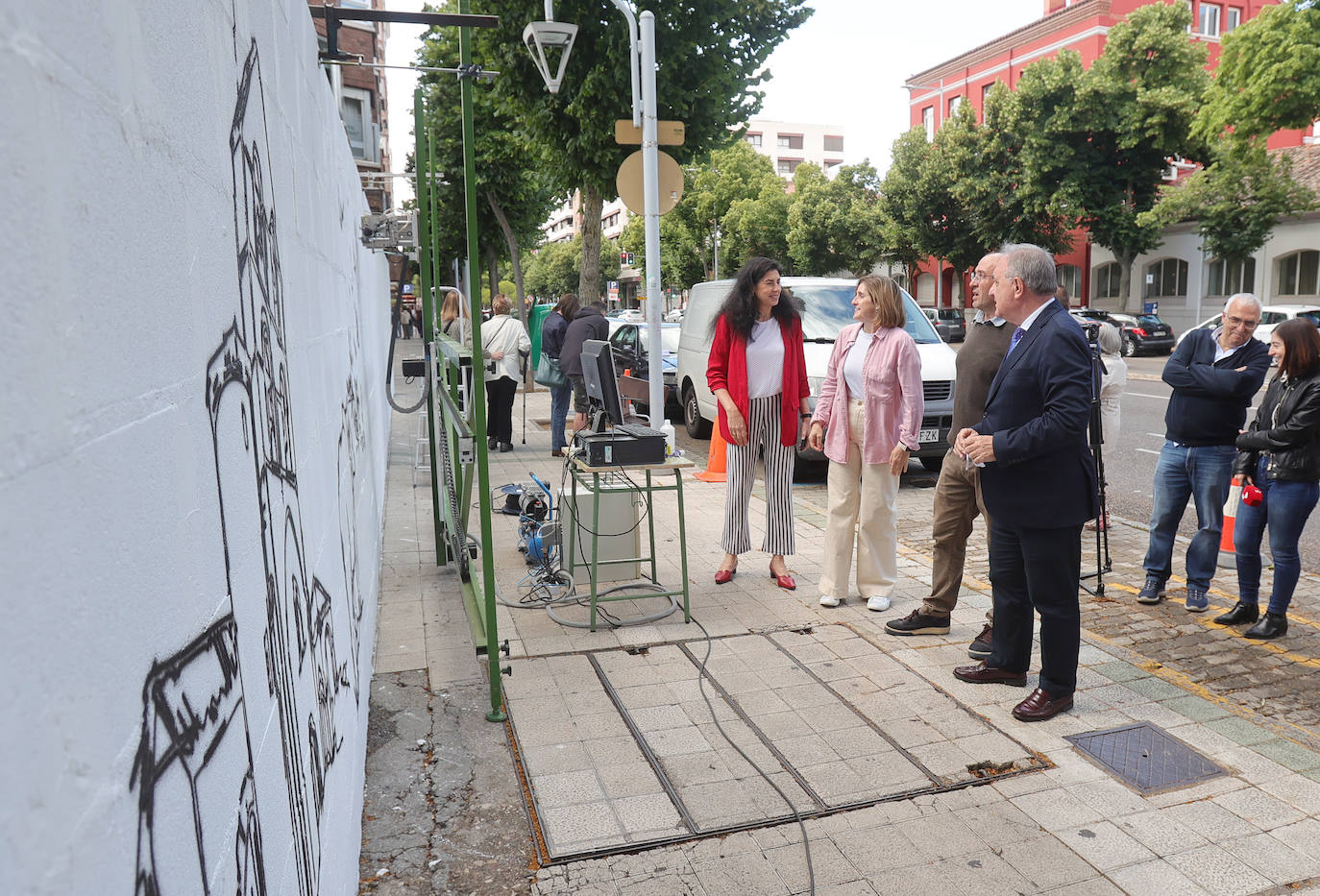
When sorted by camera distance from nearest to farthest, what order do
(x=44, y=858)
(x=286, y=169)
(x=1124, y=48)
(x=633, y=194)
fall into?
(x=44, y=858) → (x=286, y=169) → (x=633, y=194) → (x=1124, y=48)

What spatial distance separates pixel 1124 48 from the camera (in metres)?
33.9

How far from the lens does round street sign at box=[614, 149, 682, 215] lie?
374 inches

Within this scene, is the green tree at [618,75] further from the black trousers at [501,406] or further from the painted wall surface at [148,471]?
the painted wall surface at [148,471]

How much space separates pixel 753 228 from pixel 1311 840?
49.7 meters

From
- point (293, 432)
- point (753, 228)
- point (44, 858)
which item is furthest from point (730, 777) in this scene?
point (753, 228)

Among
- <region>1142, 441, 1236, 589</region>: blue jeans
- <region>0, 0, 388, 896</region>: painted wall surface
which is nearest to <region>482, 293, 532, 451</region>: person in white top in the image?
<region>1142, 441, 1236, 589</region>: blue jeans

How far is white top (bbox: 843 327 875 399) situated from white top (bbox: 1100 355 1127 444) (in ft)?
5.53

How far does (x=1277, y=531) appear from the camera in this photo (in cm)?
524

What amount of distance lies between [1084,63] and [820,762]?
147ft

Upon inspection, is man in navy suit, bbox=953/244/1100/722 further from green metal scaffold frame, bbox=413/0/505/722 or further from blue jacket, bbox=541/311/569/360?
blue jacket, bbox=541/311/569/360

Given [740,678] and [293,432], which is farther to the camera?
[740,678]

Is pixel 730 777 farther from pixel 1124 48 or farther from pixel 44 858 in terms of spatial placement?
pixel 1124 48

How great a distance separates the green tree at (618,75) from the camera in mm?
→ 13852

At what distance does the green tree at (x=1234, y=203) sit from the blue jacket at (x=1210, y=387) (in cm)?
2782
